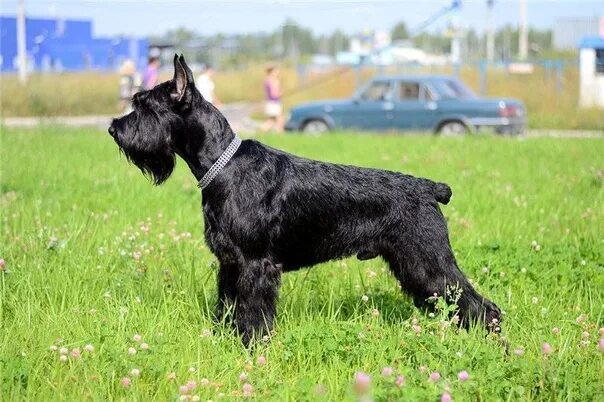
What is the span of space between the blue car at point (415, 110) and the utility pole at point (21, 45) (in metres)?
12.5

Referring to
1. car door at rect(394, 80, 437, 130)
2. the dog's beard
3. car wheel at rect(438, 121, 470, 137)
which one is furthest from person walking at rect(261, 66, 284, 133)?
the dog's beard

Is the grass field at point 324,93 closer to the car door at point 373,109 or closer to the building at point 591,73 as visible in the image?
the building at point 591,73

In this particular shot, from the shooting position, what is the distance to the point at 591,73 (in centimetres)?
3366

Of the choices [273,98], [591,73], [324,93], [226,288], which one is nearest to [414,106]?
[273,98]

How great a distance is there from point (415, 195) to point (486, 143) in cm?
1190

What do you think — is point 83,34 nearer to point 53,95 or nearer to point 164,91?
point 53,95

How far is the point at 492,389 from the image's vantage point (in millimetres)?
4195

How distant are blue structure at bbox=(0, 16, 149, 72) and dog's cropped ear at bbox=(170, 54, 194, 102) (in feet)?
87.5

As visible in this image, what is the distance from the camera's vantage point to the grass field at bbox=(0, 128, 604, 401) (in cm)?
425

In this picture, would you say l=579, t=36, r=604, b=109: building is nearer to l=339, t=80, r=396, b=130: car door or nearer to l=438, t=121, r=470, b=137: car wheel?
l=438, t=121, r=470, b=137: car wheel

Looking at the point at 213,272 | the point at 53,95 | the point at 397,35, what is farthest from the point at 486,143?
the point at 397,35

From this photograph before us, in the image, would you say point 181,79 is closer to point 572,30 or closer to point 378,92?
point 378,92

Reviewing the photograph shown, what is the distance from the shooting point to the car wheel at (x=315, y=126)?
23.1 m

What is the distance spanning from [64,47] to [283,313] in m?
34.1
